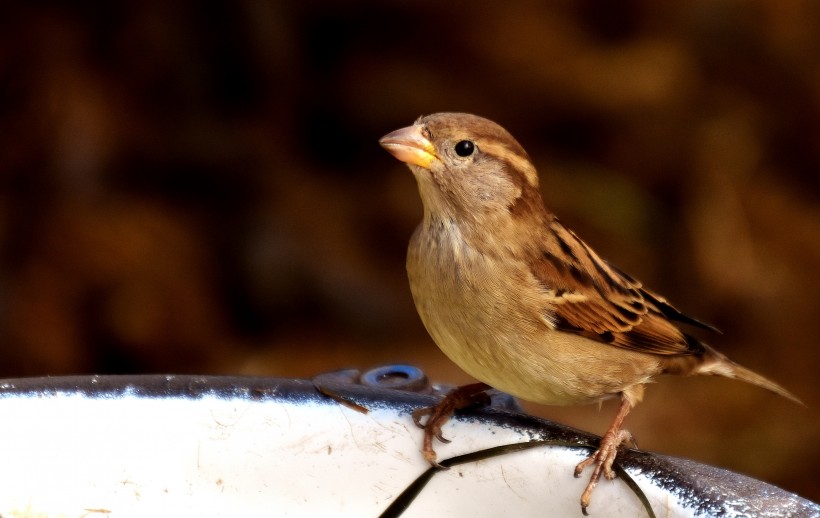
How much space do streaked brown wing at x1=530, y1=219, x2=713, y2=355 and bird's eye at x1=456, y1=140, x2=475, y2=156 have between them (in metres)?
0.25

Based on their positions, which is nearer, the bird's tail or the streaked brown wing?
the streaked brown wing

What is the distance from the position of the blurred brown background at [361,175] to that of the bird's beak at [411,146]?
2.18 meters

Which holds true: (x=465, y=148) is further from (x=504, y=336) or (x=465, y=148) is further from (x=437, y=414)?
(x=437, y=414)

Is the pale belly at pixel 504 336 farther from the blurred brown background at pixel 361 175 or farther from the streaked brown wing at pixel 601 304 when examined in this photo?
the blurred brown background at pixel 361 175

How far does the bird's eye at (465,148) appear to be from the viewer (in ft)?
8.36

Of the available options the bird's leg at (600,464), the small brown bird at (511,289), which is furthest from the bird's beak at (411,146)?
the bird's leg at (600,464)

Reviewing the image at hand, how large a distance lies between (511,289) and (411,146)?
0.35m

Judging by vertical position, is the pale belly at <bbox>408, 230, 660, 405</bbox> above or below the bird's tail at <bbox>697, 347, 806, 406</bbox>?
above

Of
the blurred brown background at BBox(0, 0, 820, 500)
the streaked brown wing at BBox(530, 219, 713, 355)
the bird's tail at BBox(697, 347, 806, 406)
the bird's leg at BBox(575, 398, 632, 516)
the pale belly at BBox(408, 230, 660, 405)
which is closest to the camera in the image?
the bird's leg at BBox(575, 398, 632, 516)

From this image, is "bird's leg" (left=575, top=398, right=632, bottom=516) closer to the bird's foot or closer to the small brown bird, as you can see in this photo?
the bird's foot

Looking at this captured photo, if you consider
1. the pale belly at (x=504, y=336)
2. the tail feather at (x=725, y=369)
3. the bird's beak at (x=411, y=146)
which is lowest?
the tail feather at (x=725, y=369)

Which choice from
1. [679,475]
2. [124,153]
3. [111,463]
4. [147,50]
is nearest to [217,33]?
[147,50]

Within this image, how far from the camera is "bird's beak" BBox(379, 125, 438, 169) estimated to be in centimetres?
246

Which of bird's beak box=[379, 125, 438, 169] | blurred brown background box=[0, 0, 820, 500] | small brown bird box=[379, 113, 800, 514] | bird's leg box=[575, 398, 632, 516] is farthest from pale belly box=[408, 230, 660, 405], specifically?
blurred brown background box=[0, 0, 820, 500]
